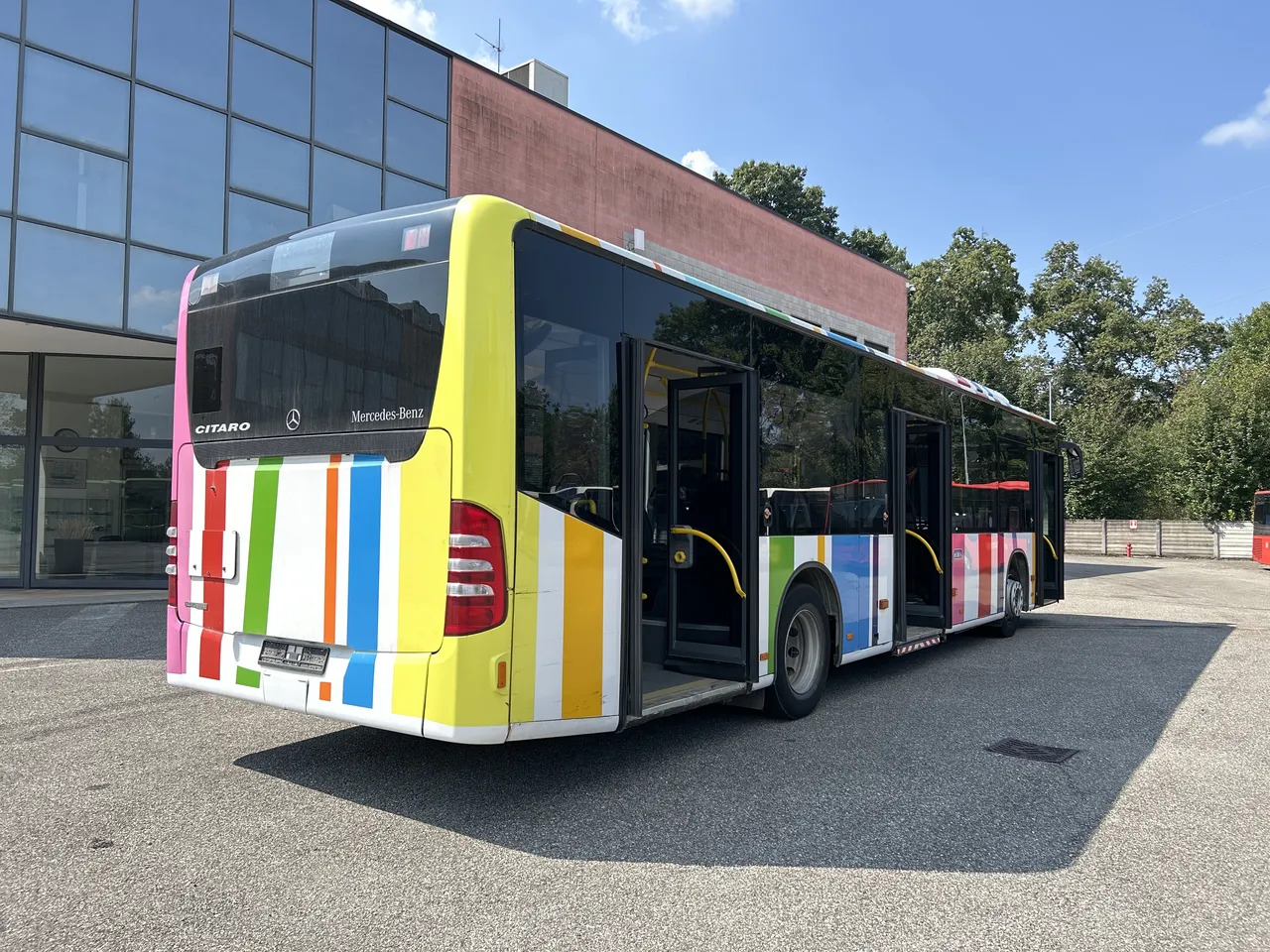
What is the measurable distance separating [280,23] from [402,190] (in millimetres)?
3367

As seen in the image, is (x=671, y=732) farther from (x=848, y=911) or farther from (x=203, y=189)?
(x=203, y=189)

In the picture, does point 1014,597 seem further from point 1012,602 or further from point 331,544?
point 331,544

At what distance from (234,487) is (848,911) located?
12.5 feet

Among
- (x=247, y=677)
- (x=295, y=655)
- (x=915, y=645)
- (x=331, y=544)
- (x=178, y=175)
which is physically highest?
(x=178, y=175)

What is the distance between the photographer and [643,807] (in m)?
4.79

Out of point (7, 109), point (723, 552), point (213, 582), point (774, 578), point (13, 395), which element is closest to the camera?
point (213, 582)

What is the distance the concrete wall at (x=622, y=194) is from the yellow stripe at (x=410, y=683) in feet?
50.9

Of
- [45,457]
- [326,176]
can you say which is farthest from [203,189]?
[45,457]

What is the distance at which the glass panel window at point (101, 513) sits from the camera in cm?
1619

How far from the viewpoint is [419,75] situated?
1777 cm

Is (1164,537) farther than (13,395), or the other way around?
(1164,537)

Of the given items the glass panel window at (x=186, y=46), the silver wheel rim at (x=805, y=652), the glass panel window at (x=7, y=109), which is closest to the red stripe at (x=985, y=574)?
the silver wheel rim at (x=805, y=652)

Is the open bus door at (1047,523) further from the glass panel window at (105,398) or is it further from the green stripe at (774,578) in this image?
the glass panel window at (105,398)

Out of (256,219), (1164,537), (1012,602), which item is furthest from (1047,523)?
(1164,537)
